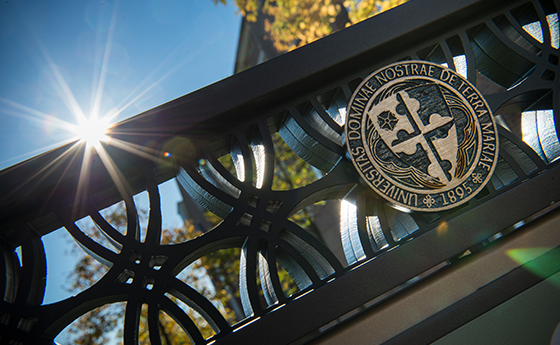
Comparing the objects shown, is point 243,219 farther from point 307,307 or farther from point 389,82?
point 389,82

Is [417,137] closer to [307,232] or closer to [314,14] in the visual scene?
[307,232]

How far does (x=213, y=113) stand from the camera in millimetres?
2070

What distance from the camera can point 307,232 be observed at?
201 centimetres

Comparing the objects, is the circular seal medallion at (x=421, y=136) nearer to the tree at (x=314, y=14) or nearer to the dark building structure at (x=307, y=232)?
the dark building structure at (x=307, y=232)

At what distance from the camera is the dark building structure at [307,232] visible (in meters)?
1.86

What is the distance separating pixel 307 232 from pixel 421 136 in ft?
3.16

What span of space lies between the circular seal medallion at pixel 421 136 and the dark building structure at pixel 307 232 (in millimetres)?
119

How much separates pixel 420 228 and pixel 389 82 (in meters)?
0.96

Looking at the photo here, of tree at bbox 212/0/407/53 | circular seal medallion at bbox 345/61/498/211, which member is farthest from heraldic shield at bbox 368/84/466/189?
tree at bbox 212/0/407/53

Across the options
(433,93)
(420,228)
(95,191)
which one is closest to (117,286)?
(95,191)

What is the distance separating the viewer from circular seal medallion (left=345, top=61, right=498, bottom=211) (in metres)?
2.07

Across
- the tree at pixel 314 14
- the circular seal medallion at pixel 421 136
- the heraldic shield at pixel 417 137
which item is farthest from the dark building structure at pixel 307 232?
the tree at pixel 314 14

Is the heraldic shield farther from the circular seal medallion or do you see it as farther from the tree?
the tree

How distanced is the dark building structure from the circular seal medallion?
0.12 meters
